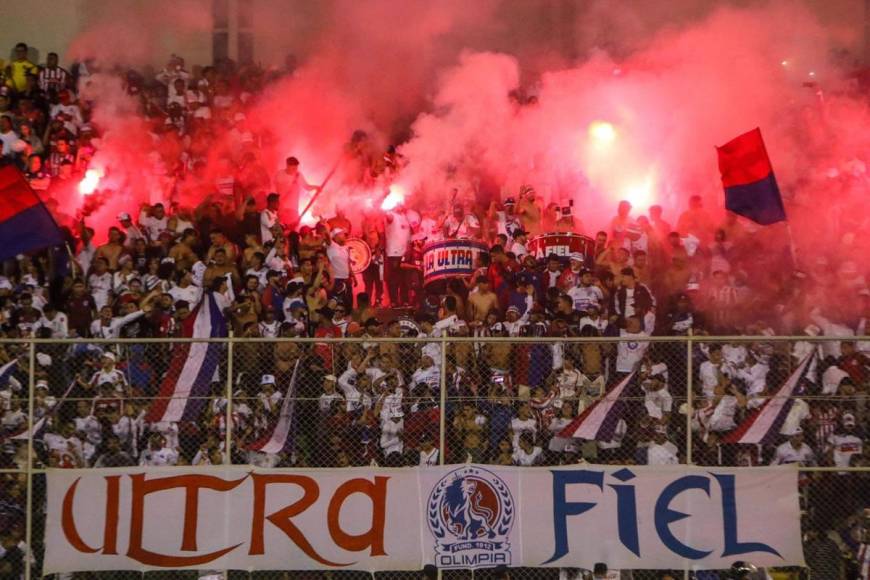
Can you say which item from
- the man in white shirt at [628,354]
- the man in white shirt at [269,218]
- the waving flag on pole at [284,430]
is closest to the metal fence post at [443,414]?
the waving flag on pole at [284,430]

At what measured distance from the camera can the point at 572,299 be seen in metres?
13.9

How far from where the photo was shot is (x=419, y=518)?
36.7 feet

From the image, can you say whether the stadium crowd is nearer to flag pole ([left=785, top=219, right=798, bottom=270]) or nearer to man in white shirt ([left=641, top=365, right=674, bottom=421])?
man in white shirt ([left=641, top=365, right=674, bottom=421])

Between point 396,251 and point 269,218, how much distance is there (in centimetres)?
134

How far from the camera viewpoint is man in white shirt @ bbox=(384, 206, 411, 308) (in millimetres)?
15430

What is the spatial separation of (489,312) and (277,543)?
11.5ft

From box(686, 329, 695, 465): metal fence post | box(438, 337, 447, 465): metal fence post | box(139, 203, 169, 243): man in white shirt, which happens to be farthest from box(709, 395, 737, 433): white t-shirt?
box(139, 203, 169, 243): man in white shirt

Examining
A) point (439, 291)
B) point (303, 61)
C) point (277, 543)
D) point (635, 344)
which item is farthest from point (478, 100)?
point (277, 543)

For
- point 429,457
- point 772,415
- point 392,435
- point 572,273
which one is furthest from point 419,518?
point 572,273

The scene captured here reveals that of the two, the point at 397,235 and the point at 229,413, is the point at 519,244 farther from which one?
the point at 229,413

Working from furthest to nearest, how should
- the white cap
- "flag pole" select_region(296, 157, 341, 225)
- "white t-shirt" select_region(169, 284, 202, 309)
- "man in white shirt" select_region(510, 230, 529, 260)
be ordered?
"flag pole" select_region(296, 157, 341, 225)
"man in white shirt" select_region(510, 230, 529, 260)
"white t-shirt" select_region(169, 284, 202, 309)
the white cap

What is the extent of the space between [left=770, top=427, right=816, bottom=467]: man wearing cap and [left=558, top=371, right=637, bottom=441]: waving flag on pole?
1.23 m

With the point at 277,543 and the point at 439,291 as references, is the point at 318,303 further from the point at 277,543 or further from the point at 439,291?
the point at 277,543

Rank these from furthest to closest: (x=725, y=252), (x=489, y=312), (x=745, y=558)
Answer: (x=725, y=252) → (x=489, y=312) → (x=745, y=558)
